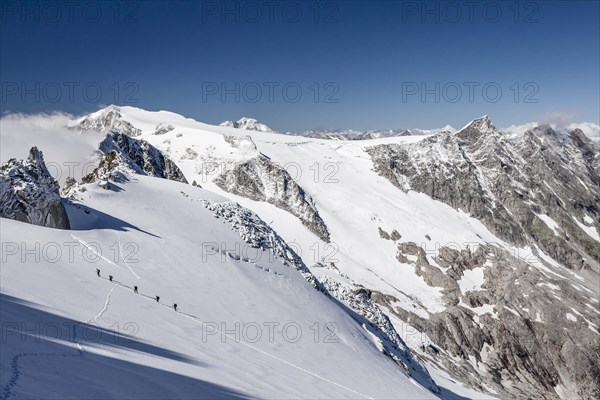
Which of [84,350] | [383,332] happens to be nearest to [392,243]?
[383,332]

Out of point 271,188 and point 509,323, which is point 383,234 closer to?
point 271,188

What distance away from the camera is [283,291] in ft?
126

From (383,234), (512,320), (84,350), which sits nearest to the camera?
(84,350)

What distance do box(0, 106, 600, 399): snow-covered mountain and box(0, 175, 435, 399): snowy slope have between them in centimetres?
13

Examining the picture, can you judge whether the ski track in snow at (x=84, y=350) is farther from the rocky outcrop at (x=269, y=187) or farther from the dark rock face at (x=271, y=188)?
the dark rock face at (x=271, y=188)

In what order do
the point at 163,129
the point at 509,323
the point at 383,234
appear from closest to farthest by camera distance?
1. the point at 509,323
2. the point at 383,234
3. the point at 163,129

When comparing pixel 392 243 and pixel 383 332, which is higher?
pixel 392 243

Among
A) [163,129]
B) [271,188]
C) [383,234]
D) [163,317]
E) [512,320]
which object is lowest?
[512,320]

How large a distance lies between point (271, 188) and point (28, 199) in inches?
4475

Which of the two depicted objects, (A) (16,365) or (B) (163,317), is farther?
(B) (163,317)

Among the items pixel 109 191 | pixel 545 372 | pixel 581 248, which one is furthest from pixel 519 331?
pixel 109 191

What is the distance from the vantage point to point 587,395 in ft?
364

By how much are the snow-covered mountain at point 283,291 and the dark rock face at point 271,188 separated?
48 centimetres

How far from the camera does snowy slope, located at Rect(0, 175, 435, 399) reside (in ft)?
43.2
